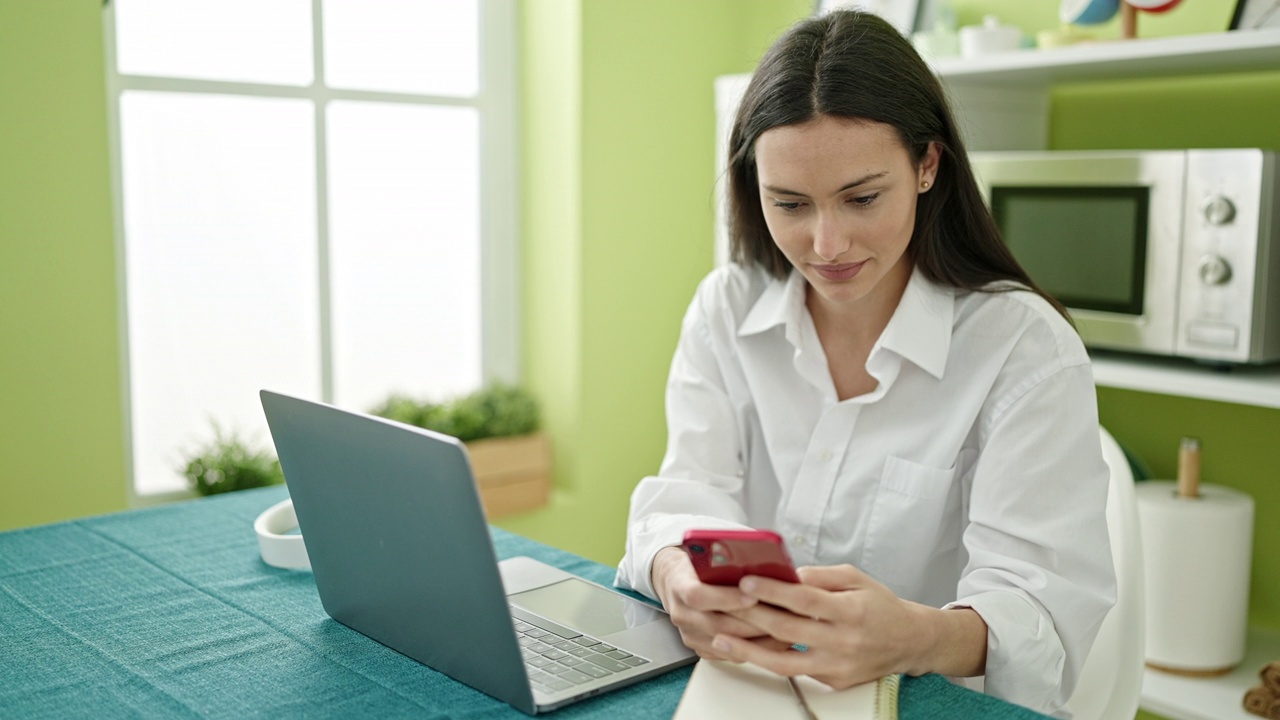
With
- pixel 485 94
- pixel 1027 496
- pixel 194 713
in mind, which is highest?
pixel 485 94

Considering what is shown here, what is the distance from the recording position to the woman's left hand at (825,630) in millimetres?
920

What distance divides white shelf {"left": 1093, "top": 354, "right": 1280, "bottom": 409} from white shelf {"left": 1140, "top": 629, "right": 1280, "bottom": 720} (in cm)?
45

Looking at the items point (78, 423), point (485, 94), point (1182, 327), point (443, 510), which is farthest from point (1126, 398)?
point (78, 423)

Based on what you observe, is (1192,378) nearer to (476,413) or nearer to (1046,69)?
(1046,69)

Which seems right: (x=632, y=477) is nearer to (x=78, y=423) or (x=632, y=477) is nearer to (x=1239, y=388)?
Answer: (x=78, y=423)

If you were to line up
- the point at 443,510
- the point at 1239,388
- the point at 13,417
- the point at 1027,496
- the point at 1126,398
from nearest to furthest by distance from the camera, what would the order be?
the point at 443,510 → the point at 1027,496 → the point at 1239,388 → the point at 13,417 → the point at 1126,398

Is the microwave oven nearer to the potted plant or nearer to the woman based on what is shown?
the woman

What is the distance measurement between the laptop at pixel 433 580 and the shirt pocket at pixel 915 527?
1.13 ft

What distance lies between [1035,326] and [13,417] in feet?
5.38

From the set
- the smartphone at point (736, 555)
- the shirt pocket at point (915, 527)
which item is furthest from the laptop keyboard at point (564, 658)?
the shirt pocket at point (915, 527)

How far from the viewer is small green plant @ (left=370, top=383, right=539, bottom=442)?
2521mm

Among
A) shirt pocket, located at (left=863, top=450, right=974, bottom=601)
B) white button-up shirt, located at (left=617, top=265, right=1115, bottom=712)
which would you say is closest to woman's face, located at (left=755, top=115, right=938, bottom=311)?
white button-up shirt, located at (left=617, top=265, right=1115, bottom=712)

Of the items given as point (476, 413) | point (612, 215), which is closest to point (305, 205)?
point (476, 413)

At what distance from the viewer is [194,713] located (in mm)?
885
